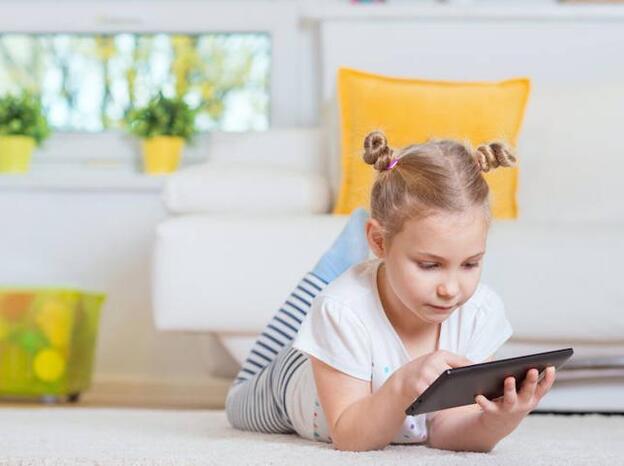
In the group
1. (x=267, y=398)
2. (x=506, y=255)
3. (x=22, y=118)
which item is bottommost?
A: (x=267, y=398)

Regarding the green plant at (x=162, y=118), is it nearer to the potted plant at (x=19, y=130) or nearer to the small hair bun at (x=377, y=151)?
the potted plant at (x=19, y=130)

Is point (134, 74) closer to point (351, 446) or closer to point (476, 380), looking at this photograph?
point (351, 446)

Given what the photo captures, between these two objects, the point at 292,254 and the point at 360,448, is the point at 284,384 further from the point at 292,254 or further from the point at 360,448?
the point at 292,254

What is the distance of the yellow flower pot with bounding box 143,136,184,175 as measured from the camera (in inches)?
129

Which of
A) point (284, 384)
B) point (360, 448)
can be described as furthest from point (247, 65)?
point (360, 448)

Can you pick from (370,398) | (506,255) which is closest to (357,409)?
(370,398)

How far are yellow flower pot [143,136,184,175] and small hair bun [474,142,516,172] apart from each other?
207 cm

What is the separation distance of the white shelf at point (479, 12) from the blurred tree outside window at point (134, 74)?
1.41 feet

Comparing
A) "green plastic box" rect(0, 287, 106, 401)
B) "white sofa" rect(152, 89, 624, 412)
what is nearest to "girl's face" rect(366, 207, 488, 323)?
"white sofa" rect(152, 89, 624, 412)

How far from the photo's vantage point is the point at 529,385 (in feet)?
3.91

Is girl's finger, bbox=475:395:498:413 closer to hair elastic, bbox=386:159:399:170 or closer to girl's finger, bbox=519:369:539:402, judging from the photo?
girl's finger, bbox=519:369:539:402

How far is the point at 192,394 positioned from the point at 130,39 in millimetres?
1190

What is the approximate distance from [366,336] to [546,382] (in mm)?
247

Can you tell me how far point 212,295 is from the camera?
7.01ft
